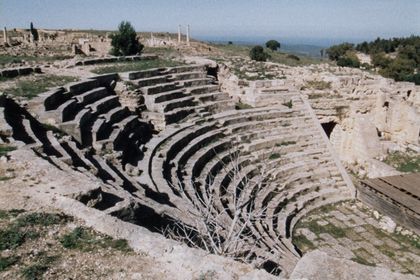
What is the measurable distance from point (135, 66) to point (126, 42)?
28.6ft

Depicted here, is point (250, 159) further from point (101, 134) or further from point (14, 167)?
point (14, 167)

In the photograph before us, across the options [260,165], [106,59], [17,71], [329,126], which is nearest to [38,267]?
[260,165]

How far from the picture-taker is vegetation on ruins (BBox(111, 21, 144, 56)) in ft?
83.6

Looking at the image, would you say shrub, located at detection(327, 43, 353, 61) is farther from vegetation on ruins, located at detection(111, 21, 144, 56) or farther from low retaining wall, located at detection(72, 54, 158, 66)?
low retaining wall, located at detection(72, 54, 158, 66)

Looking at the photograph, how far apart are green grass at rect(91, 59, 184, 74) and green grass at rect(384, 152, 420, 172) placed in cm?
1061

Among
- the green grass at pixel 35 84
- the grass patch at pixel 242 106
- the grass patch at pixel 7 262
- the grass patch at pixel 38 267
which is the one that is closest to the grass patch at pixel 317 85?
the grass patch at pixel 242 106

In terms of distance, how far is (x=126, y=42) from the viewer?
2558cm

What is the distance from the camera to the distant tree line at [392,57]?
45.3m

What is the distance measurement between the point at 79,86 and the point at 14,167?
6592mm

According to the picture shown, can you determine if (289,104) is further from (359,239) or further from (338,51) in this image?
(338,51)

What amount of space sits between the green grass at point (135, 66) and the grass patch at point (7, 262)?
12312mm

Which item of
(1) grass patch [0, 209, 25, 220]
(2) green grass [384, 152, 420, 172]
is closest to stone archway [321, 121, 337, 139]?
(2) green grass [384, 152, 420, 172]

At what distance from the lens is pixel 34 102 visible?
1028cm

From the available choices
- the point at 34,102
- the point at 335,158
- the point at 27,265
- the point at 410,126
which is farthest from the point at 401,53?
the point at 27,265
